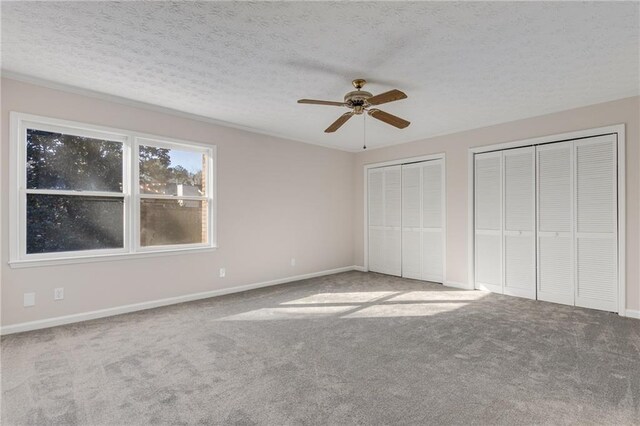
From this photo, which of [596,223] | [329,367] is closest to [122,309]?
[329,367]

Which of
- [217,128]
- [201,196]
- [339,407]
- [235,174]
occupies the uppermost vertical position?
[217,128]

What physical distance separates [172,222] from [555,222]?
5164mm

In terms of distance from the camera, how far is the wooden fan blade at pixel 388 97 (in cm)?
272

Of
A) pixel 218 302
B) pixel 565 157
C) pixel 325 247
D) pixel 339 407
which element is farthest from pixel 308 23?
pixel 325 247

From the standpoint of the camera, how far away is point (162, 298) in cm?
423

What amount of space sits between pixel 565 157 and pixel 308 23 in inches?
152

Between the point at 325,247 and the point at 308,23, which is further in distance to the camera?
the point at 325,247

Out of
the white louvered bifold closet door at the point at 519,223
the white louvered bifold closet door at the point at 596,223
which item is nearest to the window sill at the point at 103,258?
the white louvered bifold closet door at the point at 519,223

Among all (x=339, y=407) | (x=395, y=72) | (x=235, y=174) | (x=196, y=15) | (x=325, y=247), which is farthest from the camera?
(x=325, y=247)

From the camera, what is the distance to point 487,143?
194 inches

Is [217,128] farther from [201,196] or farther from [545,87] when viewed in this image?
[545,87]

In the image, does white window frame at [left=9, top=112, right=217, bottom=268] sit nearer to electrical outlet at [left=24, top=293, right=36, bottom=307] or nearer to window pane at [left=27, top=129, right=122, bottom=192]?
window pane at [left=27, top=129, right=122, bottom=192]

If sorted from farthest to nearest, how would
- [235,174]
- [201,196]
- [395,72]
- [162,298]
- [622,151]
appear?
[235,174] → [201,196] → [162,298] → [622,151] → [395,72]

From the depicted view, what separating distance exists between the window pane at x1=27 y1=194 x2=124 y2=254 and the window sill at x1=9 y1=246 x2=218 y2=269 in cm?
14
